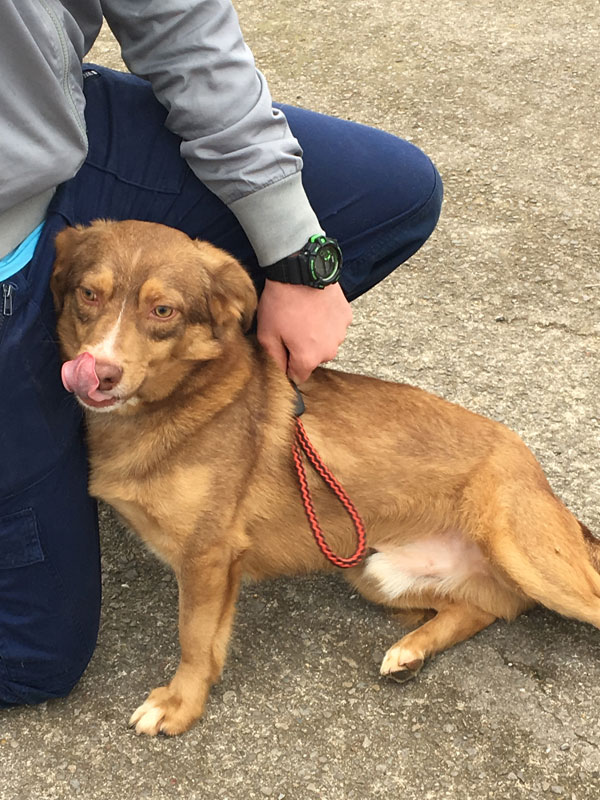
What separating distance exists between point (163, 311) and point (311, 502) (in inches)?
29.8

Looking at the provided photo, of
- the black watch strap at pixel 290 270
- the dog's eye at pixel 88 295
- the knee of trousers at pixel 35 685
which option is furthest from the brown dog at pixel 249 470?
the knee of trousers at pixel 35 685

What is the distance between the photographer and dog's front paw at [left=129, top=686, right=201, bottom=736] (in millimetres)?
2547

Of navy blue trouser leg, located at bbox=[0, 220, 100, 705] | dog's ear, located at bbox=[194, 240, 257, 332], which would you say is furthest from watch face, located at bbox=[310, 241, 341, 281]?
navy blue trouser leg, located at bbox=[0, 220, 100, 705]

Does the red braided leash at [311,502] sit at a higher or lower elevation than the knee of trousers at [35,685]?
higher

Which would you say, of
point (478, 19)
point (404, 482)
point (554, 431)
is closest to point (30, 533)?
point (404, 482)

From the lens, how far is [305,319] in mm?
2561

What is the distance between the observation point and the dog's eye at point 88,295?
7.42 feet

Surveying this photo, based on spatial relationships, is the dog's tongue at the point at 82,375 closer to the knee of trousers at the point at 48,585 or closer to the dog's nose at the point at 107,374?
the dog's nose at the point at 107,374

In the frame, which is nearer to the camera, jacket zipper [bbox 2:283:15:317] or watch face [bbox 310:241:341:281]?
jacket zipper [bbox 2:283:15:317]

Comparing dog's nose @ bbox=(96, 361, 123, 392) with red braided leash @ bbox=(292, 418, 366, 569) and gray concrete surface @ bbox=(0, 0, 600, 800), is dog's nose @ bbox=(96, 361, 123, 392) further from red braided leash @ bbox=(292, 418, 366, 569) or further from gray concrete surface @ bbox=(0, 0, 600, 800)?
gray concrete surface @ bbox=(0, 0, 600, 800)

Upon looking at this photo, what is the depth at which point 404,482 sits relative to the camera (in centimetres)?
276

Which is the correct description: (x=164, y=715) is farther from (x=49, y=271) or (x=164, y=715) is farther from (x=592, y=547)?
(x=592, y=547)

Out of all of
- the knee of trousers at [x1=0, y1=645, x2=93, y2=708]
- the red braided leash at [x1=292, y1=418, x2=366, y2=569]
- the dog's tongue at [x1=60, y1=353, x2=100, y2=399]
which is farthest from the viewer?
the red braided leash at [x1=292, y1=418, x2=366, y2=569]

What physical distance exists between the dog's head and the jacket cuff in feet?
0.35
